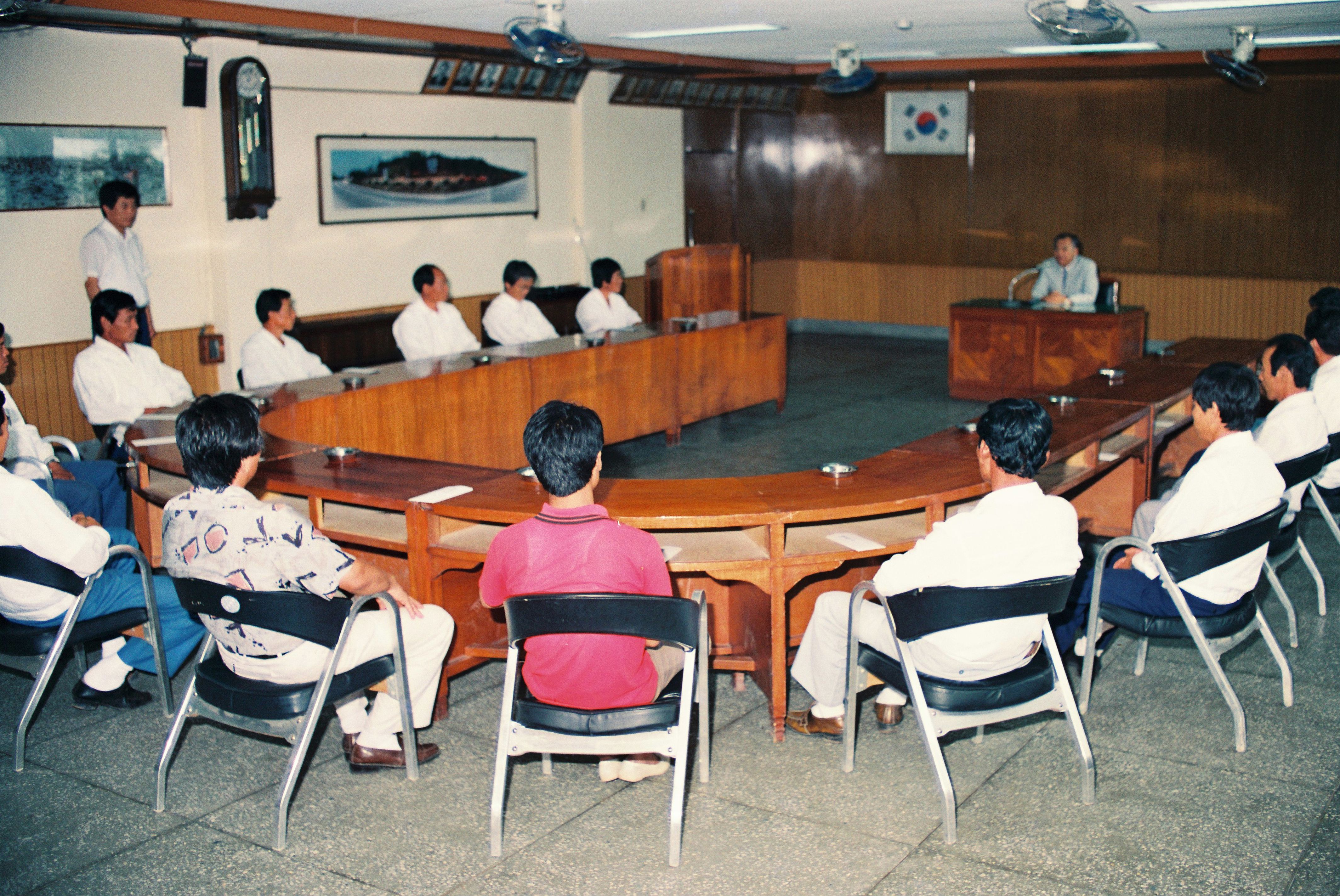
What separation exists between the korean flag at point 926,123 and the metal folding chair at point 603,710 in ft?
32.1

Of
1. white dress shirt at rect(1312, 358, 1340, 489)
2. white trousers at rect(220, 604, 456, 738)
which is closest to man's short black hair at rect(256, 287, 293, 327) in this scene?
white trousers at rect(220, 604, 456, 738)

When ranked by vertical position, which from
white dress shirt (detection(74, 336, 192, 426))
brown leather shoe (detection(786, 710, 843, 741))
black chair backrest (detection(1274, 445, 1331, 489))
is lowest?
brown leather shoe (detection(786, 710, 843, 741))

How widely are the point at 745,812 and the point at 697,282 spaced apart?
19.5 feet

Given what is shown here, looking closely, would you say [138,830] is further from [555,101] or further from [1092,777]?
[555,101]

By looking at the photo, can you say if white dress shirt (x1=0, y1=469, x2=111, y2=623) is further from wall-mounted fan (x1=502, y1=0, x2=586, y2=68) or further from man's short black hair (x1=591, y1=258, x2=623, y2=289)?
man's short black hair (x1=591, y1=258, x2=623, y2=289)

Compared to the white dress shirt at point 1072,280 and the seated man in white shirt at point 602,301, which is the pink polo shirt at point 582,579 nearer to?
the seated man in white shirt at point 602,301

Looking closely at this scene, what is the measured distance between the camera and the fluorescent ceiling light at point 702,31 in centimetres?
745

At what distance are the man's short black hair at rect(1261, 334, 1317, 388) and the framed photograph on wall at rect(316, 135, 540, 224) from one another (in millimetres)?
6021

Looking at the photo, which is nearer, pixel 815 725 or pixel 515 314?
pixel 815 725

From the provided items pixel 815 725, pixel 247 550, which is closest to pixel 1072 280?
pixel 815 725

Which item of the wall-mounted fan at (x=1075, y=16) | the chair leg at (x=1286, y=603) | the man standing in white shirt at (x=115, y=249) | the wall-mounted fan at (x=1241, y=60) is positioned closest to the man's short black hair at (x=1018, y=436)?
the chair leg at (x=1286, y=603)

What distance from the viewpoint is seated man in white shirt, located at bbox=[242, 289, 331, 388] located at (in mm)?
5949

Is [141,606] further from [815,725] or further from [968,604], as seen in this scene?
[968,604]

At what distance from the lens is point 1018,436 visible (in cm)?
287
